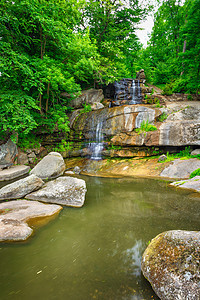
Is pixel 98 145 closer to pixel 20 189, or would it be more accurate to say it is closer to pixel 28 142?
pixel 28 142

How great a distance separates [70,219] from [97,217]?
2.17 feet

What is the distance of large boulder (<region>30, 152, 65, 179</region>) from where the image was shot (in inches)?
296

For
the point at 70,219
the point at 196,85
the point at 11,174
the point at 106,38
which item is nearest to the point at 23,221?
the point at 70,219

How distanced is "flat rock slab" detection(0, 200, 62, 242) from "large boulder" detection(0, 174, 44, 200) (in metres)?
0.68

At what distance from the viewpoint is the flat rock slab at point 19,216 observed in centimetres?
270

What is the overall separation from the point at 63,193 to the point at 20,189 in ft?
4.95

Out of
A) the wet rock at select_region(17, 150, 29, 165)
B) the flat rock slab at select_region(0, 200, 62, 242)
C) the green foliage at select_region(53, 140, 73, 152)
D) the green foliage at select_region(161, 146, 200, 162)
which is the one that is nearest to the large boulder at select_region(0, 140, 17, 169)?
the wet rock at select_region(17, 150, 29, 165)

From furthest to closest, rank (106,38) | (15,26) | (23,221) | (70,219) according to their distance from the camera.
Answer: (106,38) → (15,26) → (70,219) → (23,221)

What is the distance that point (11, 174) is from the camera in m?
7.77

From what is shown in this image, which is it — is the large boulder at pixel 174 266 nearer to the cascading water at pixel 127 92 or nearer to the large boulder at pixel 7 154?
the large boulder at pixel 7 154

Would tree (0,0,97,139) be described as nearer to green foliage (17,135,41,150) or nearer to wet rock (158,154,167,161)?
green foliage (17,135,41,150)

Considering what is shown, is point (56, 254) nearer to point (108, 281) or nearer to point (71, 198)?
point (108, 281)

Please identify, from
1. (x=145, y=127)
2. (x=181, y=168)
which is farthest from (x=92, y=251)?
(x=145, y=127)

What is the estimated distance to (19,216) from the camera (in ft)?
11.1
